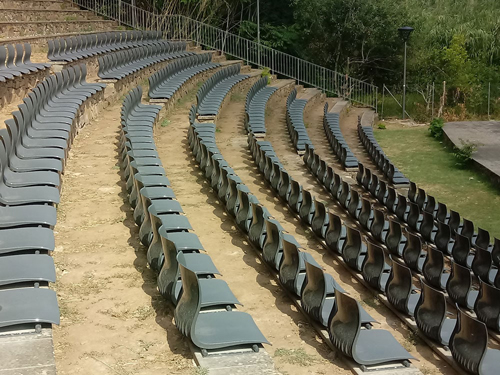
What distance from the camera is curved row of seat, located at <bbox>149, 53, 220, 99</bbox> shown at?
13.6 m

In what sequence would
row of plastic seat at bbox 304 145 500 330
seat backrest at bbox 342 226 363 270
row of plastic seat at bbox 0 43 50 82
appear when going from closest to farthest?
1. row of plastic seat at bbox 304 145 500 330
2. seat backrest at bbox 342 226 363 270
3. row of plastic seat at bbox 0 43 50 82

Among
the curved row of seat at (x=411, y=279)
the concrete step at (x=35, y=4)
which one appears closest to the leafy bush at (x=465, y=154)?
the curved row of seat at (x=411, y=279)

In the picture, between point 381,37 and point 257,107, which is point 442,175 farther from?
point 381,37

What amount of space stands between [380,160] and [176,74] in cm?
571

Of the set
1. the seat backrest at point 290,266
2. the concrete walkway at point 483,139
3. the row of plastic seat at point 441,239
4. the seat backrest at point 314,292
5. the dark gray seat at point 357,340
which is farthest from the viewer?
the concrete walkway at point 483,139

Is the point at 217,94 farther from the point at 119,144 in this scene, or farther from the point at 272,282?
the point at 272,282

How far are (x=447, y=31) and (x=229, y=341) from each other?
2304 centimetres

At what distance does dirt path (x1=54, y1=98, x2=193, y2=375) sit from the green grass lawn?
21.5 ft

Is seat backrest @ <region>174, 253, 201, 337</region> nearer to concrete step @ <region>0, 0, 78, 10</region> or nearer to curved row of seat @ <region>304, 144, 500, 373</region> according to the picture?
curved row of seat @ <region>304, 144, 500, 373</region>

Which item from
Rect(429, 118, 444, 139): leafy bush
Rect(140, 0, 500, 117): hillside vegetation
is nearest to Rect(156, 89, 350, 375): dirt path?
Rect(429, 118, 444, 139): leafy bush

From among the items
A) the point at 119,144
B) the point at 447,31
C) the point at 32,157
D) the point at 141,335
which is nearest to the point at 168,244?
the point at 141,335

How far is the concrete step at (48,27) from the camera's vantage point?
1474 centimetres

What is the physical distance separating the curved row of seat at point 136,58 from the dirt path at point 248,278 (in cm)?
325

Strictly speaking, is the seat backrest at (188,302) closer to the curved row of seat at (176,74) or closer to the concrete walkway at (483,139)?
the curved row of seat at (176,74)
